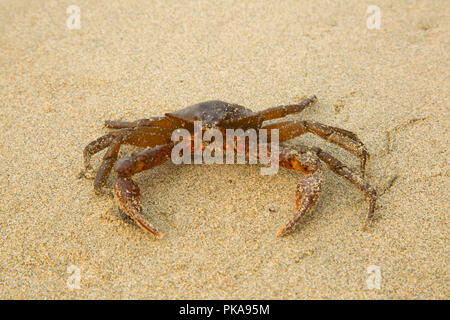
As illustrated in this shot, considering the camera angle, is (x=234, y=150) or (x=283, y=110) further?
(x=283, y=110)

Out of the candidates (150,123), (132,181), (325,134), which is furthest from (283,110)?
(132,181)

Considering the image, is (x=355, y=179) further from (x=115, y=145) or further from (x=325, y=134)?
(x=115, y=145)

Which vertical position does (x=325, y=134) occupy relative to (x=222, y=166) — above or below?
above

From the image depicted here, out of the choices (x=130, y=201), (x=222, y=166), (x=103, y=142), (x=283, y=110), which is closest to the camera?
(x=130, y=201)

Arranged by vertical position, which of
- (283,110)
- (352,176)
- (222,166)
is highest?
(283,110)

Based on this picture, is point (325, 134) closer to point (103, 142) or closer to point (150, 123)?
point (150, 123)

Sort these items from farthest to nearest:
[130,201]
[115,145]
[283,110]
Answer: [283,110] → [115,145] → [130,201]

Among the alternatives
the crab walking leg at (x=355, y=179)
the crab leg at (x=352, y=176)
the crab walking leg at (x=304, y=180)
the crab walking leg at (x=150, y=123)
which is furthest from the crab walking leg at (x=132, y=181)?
the crab walking leg at (x=355, y=179)

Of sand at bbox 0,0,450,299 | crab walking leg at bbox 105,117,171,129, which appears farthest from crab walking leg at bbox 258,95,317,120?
crab walking leg at bbox 105,117,171,129
